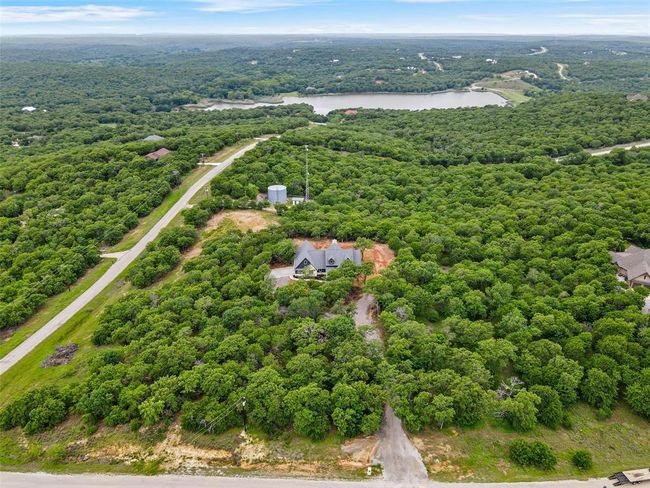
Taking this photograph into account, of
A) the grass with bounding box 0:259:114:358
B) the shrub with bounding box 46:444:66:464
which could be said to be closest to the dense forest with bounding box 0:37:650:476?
the grass with bounding box 0:259:114:358

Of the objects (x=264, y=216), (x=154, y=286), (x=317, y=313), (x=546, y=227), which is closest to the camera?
(x=317, y=313)

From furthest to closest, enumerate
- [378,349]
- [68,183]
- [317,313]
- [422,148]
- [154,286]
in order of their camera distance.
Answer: [422,148] < [68,183] < [154,286] < [317,313] < [378,349]

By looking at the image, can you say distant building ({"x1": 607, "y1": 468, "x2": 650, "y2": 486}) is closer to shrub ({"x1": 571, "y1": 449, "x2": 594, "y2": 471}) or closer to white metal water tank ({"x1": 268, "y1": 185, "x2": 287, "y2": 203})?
shrub ({"x1": 571, "y1": 449, "x2": 594, "y2": 471})

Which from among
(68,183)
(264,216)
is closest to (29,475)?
(264,216)

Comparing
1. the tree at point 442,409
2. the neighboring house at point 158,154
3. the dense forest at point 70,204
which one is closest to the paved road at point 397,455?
the tree at point 442,409

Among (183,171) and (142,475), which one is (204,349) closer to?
(142,475)

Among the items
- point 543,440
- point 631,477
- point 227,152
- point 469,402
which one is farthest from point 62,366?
point 227,152
